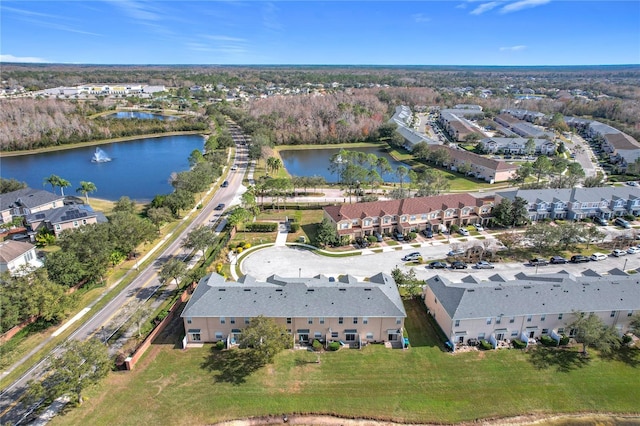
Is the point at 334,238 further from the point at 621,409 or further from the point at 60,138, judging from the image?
the point at 60,138

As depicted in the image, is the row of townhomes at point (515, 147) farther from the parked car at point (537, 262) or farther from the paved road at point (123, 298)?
the paved road at point (123, 298)

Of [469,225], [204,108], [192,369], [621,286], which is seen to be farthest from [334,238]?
[204,108]

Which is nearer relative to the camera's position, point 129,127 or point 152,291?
point 152,291

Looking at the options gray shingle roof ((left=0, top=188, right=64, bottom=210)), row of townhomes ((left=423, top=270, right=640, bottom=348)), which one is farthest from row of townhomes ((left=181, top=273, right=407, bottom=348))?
gray shingle roof ((left=0, top=188, right=64, bottom=210))

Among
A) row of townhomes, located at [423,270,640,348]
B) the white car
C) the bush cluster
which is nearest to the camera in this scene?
row of townhomes, located at [423,270,640,348]

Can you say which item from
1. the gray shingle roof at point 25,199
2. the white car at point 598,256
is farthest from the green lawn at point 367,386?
the gray shingle roof at point 25,199

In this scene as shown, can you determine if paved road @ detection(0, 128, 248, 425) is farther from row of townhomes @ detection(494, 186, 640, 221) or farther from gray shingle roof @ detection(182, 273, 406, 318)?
row of townhomes @ detection(494, 186, 640, 221)
